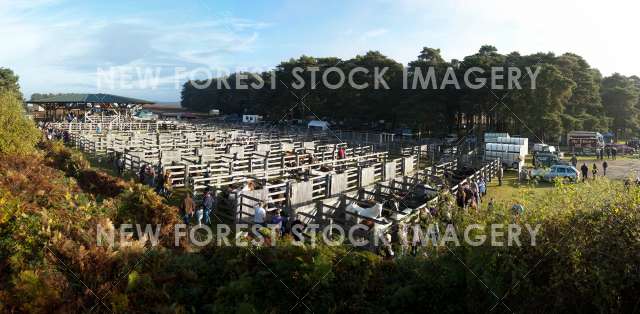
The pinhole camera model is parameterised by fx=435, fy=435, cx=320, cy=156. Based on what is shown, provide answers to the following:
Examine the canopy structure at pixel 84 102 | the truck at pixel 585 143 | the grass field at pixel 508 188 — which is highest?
the canopy structure at pixel 84 102

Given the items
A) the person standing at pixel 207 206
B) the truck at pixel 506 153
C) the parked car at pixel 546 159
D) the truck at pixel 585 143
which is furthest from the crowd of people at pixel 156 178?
the truck at pixel 585 143

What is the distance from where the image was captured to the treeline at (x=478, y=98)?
137 ft

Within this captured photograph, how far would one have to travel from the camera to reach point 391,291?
7.20 m

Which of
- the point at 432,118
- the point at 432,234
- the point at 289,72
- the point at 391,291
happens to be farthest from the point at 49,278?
the point at 289,72

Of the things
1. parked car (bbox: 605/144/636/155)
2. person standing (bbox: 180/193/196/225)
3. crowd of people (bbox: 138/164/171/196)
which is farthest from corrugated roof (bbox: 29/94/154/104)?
parked car (bbox: 605/144/636/155)

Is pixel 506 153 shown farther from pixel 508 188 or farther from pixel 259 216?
pixel 259 216

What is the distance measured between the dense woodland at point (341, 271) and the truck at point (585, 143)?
124 ft

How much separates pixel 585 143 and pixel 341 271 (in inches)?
1668

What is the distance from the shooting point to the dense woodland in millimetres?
5824

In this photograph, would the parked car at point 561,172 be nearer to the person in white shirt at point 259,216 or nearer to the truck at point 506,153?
the truck at point 506,153

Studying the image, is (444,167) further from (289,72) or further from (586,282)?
(289,72)

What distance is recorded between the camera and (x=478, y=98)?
4575cm

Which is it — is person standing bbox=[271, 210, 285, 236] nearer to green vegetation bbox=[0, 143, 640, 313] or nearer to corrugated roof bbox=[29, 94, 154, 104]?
green vegetation bbox=[0, 143, 640, 313]

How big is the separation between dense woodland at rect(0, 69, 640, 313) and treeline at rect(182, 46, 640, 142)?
36.8 metres
